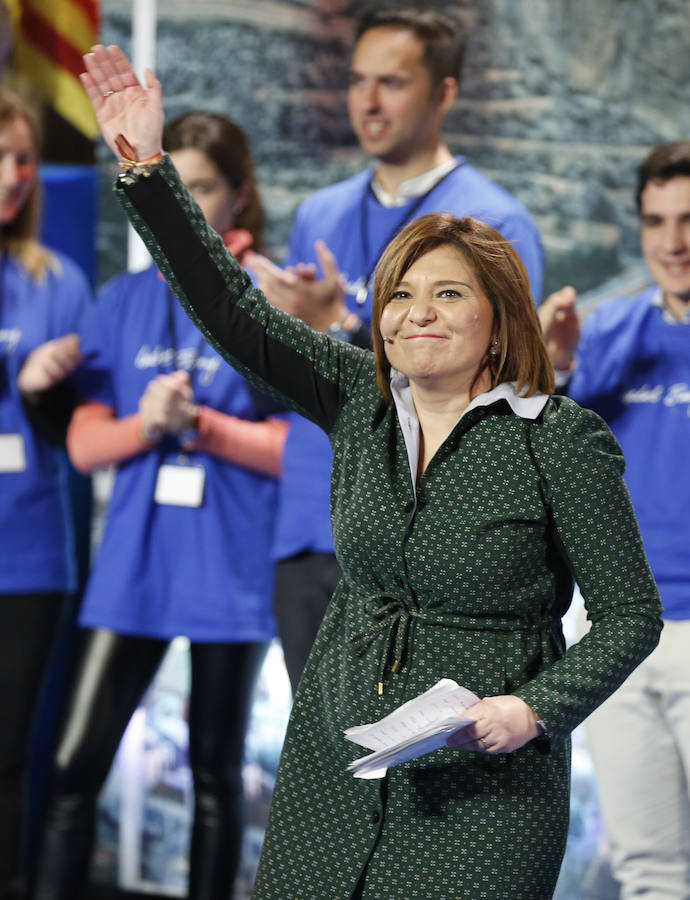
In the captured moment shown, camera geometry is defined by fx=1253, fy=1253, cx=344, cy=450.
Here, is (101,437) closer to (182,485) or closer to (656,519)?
(182,485)

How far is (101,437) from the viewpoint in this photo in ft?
9.93

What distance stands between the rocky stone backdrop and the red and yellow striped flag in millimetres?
405

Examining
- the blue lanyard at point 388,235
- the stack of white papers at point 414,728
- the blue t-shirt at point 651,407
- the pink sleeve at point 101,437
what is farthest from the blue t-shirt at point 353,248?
the stack of white papers at point 414,728

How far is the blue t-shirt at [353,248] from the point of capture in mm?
2623

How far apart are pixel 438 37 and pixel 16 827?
7.42 ft

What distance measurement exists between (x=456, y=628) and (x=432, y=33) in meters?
1.72

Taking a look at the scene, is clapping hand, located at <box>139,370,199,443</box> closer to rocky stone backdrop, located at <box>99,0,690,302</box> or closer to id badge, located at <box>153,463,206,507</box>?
id badge, located at <box>153,463,206,507</box>

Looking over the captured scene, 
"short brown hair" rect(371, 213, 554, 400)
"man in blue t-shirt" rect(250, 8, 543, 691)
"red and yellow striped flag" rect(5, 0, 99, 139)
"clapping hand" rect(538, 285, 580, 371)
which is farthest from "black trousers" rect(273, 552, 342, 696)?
"red and yellow striped flag" rect(5, 0, 99, 139)

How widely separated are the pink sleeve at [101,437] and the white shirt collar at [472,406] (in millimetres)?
1305

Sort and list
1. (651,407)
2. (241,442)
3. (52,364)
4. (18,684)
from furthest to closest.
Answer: (18,684), (52,364), (241,442), (651,407)

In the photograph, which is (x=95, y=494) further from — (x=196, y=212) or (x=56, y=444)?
(x=196, y=212)

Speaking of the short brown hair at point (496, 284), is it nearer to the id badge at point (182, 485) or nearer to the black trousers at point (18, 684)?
the id badge at point (182, 485)

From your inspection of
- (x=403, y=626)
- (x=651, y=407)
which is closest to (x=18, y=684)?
(x=651, y=407)

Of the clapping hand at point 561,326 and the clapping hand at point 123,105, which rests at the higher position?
the clapping hand at point 123,105
